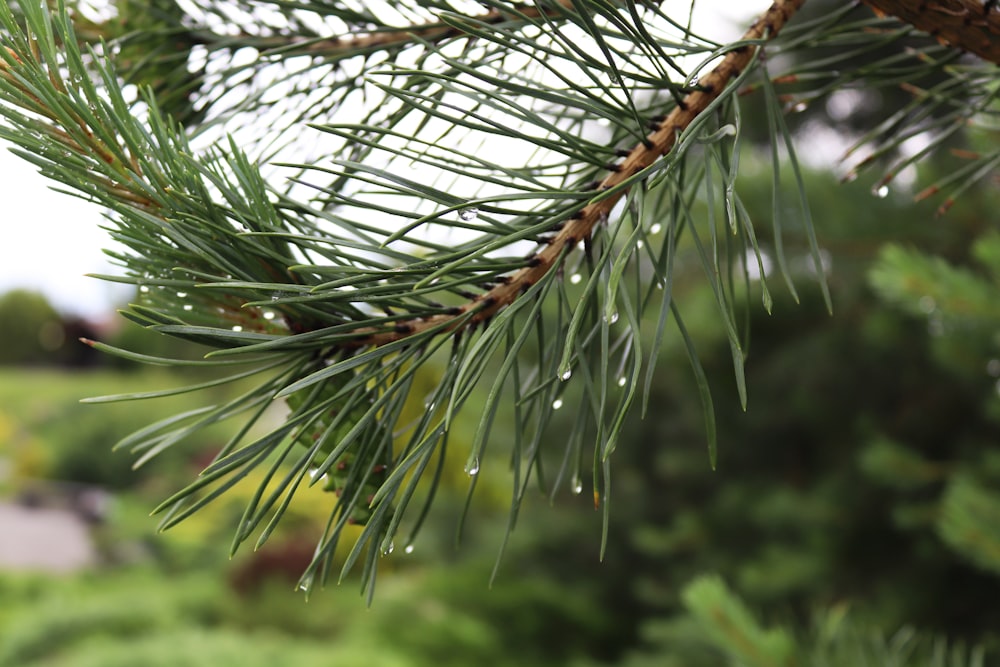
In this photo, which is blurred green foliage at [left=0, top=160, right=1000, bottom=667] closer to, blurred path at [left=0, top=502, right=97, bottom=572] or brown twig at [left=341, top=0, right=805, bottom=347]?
brown twig at [left=341, top=0, right=805, bottom=347]

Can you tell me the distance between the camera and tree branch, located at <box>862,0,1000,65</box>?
23 centimetres

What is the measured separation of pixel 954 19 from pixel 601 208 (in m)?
0.12

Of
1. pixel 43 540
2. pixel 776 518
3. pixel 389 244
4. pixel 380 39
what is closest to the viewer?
pixel 389 244

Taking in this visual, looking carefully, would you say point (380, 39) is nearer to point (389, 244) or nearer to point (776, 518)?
point (389, 244)

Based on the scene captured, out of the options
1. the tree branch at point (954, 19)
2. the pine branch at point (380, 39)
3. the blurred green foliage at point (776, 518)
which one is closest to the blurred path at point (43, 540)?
the blurred green foliage at point (776, 518)

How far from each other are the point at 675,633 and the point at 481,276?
4.03 feet

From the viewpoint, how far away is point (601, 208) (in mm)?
215

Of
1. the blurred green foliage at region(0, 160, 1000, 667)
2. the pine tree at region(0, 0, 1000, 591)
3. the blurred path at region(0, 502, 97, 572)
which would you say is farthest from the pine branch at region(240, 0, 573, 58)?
the blurred path at region(0, 502, 97, 572)

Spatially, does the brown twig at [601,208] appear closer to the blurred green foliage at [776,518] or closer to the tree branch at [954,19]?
the tree branch at [954,19]

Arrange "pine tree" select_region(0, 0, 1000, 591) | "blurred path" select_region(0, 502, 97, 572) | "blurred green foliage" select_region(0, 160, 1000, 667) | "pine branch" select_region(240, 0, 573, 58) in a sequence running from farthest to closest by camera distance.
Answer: "blurred path" select_region(0, 502, 97, 572) < "blurred green foliage" select_region(0, 160, 1000, 667) < "pine branch" select_region(240, 0, 573, 58) < "pine tree" select_region(0, 0, 1000, 591)

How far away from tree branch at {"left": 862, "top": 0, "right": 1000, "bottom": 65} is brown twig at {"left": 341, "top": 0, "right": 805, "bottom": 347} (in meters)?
0.03

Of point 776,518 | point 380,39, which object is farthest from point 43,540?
point 380,39

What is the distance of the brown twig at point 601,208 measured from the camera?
0.71 ft

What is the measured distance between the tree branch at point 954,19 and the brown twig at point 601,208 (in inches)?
1.2
